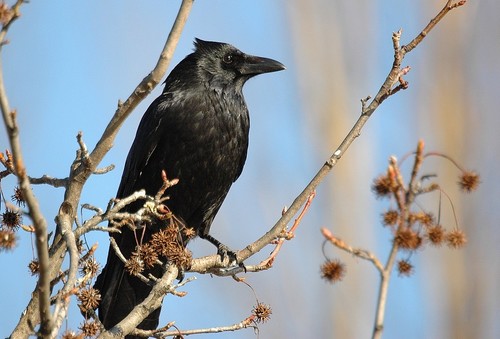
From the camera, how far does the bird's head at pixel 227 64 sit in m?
5.77

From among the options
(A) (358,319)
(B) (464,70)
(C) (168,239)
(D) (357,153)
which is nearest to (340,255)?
(A) (358,319)

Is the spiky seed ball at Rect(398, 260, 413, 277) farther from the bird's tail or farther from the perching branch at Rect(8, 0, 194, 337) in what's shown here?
the bird's tail

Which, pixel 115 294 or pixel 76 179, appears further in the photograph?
pixel 115 294

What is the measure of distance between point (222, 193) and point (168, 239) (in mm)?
2157

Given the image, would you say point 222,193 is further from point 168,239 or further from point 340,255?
point 340,255

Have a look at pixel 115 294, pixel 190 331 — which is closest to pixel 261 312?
pixel 190 331

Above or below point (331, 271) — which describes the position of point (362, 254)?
below

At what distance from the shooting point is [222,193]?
5574 millimetres

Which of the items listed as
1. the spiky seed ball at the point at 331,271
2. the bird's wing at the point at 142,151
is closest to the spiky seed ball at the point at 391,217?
the spiky seed ball at the point at 331,271

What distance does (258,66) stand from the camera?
19.3ft

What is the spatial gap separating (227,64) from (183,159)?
91cm

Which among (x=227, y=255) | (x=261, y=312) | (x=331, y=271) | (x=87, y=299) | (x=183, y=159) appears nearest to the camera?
(x=87, y=299)

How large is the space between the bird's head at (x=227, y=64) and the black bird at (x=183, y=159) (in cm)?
11

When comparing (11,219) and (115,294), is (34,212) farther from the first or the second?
(115,294)
